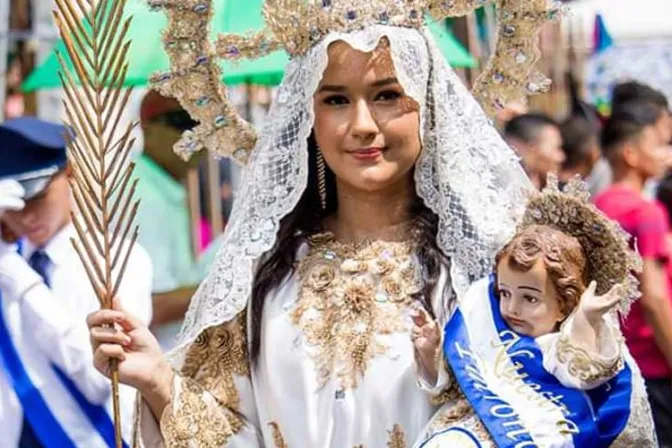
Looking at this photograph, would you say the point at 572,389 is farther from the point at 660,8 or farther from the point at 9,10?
the point at 660,8

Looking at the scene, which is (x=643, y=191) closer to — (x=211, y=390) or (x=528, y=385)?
(x=211, y=390)

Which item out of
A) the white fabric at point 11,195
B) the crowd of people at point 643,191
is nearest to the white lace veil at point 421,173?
the white fabric at point 11,195

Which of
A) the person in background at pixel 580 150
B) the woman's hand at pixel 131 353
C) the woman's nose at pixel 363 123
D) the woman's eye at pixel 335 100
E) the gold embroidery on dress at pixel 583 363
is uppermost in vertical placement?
the woman's eye at pixel 335 100

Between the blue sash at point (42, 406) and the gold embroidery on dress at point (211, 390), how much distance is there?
38.8 inches

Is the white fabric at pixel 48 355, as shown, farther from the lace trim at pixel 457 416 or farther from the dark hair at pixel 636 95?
the dark hair at pixel 636 95

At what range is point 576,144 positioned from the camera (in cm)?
893

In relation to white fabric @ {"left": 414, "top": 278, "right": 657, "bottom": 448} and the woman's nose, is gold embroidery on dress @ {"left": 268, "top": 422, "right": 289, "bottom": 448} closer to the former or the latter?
white fabric @ {"left": 414, "top": 278, "right": 657, "bottom": 448}

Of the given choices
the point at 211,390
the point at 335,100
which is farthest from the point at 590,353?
the point at 211,390

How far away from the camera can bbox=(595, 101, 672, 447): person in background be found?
5.92 m

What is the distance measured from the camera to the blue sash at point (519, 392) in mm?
3129

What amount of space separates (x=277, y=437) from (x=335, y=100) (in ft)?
2.23

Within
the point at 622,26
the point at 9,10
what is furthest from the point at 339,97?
the point at 622,26

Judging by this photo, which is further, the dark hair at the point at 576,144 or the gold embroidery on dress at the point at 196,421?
the dark hair at the point at 576,144

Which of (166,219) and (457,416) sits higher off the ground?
(457,416)
